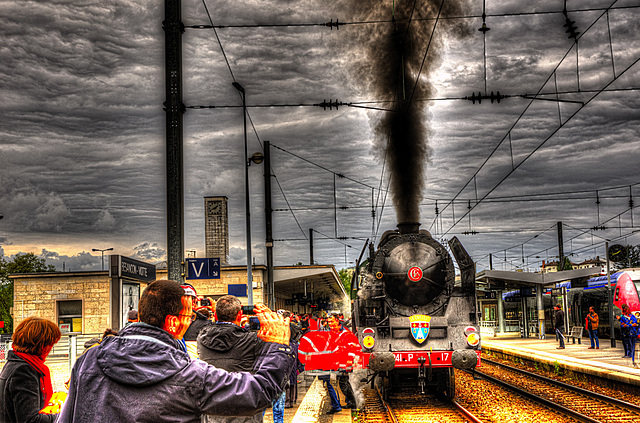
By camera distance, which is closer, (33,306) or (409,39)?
(409,39)

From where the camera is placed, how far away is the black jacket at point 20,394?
3.73 metres

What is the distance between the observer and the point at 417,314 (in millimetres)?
11930

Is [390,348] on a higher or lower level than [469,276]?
lower

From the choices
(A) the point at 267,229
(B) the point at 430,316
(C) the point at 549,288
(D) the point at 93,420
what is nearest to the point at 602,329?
(C) the point at 549,288

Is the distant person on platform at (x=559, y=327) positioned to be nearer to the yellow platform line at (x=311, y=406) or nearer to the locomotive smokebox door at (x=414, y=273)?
the yellow platform line at (x=311, y=406)

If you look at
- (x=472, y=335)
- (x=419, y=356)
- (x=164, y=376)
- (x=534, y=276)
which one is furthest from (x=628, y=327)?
(x=164, y=376)

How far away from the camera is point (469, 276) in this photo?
11820 millimetres

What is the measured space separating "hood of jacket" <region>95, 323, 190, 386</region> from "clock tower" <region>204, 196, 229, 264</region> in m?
27.3

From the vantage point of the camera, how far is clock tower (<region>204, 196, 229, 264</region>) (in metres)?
29.6

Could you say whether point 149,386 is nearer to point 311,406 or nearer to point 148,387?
point 148,387

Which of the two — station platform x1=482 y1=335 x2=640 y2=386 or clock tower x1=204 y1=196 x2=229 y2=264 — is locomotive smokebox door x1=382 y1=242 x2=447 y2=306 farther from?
clock tower x1=204 y1=196 x2=229 y2=264

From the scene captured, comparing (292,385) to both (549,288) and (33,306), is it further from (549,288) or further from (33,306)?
(549,288)

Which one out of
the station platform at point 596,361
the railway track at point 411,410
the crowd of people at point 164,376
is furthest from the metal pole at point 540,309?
the crowd of people at point 164,376

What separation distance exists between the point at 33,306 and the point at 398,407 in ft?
66.4
